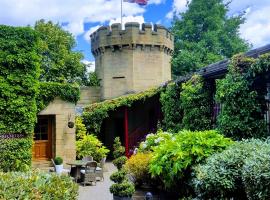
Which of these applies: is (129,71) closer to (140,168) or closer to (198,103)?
(198,103)

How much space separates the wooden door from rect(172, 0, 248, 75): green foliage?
44.3 ft

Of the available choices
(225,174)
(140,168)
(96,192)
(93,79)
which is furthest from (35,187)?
(93,79)

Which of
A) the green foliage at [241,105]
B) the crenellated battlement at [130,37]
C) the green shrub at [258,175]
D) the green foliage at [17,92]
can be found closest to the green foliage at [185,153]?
the green foliage at [241,105]

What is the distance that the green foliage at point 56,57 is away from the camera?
28.4 meters

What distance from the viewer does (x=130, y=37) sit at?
2559 centimetres

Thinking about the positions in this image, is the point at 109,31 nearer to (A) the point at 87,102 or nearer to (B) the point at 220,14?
(A) the point at 87,102

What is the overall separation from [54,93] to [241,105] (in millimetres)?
11087

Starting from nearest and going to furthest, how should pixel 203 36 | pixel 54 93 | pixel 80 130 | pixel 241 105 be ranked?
pixel 241 105 < pixel 54 93 < pixel 80 130 < pixel 203 36

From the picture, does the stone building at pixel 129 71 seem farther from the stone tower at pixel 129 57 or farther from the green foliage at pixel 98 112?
the green foliage at pixel 98 112

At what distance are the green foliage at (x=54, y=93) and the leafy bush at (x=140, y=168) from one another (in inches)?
312

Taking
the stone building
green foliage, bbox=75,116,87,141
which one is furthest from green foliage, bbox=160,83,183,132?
the stone building

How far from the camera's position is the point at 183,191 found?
31.8ft

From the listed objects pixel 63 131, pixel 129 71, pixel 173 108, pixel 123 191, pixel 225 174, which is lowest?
pixel 123 191

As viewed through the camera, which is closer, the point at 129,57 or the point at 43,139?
the point at 43,139
